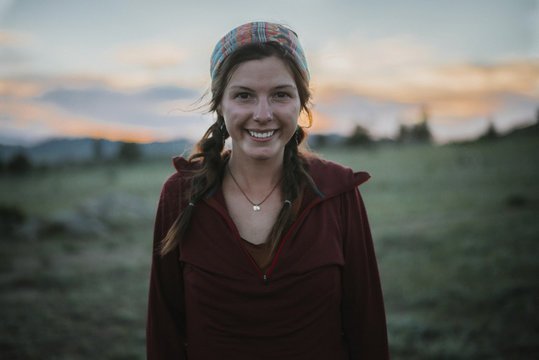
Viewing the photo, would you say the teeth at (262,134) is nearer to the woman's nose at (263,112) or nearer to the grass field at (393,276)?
the woman's nose at (263,112)

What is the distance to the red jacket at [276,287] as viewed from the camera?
1.71 metres

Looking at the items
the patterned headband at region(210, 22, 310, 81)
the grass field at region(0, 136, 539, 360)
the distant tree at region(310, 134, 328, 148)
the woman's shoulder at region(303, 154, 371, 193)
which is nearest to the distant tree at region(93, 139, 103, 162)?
the distant tree at region(310, 134, 328, 148)

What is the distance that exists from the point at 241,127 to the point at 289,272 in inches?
31.4

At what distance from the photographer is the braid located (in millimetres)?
1784

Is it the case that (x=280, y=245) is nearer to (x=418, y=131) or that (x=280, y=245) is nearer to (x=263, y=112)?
(x=263, y=112)

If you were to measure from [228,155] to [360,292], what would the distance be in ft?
3.80

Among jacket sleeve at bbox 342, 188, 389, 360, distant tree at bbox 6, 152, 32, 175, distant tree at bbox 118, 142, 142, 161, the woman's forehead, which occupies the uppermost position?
distant tree at bbox 118, 142, 142, 161

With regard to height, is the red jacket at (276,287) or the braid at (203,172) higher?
the braid at (203,172)

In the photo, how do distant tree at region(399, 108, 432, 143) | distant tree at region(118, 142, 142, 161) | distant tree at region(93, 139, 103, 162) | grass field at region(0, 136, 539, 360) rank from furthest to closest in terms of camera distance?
1. distant tree at region(93, 139, 103, 162)
2. distant tree at region(118, 142, 142, 161)
3. distant tree at region(399, 108, 432, 143)
4. grass field at region(0, 136, 539, 360)

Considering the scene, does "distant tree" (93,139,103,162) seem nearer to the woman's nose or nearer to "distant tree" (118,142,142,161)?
"distant tree" (118,142,142,161)

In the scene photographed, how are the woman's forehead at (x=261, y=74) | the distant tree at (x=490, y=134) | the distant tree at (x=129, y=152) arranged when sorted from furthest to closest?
the distant tree at (x=129, y=152)
the distant tree at (x=490, y=134)
the woman's forehead at (x=261, y=74)

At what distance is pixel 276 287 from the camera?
169 cm

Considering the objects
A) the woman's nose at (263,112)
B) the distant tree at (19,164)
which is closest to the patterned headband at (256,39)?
the woman's nose at (263,112)

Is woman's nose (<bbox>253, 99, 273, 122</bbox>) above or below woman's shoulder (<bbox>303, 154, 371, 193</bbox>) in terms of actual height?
above
